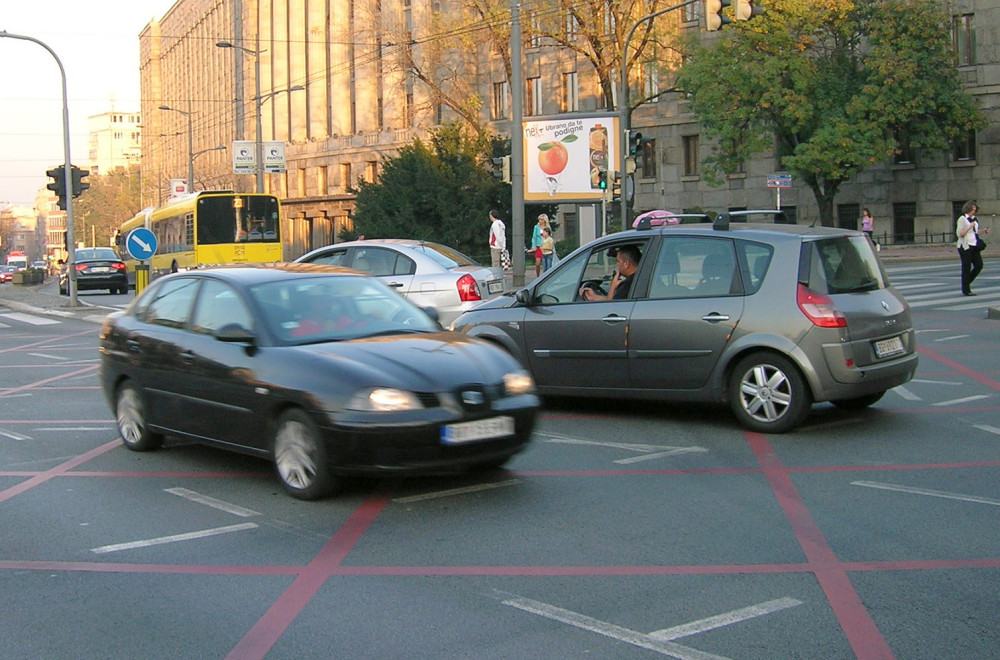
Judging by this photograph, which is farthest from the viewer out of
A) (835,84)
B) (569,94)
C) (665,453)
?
(569,94)

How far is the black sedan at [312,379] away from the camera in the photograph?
6.63 meters

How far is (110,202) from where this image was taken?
11556cm

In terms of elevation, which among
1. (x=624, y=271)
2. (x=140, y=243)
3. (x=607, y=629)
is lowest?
(x=607, y=629)

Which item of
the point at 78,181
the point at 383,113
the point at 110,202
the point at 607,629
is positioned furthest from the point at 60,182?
the point at 110,202

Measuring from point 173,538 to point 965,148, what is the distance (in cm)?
4321

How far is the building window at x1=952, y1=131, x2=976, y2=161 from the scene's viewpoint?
1706 inches

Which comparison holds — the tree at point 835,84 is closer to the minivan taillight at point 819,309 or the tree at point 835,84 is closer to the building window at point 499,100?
the building window at point 499,100

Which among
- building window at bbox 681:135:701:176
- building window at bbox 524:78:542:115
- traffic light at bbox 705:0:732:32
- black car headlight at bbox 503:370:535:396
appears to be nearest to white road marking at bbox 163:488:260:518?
black car headlight at bbox 503:370:535:396

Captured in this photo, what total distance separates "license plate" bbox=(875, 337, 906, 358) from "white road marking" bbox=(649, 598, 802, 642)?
14.3ft

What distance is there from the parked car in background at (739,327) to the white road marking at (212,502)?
3.56m

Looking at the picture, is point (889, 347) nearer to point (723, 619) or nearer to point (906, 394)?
point (906, 394)

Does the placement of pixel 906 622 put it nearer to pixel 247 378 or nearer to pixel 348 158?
pixel 247 378

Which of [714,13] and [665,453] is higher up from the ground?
[714,13]

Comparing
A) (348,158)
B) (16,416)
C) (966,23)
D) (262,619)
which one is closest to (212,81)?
(348,158)
